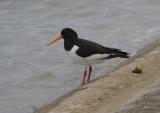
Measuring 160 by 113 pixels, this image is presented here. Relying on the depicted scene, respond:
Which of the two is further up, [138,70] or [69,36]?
[69,36]

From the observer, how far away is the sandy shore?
6.86 metres

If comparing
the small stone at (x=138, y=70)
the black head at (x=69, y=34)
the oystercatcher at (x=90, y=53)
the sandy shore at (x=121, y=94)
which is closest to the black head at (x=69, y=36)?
the black head at (x=69, y=34)

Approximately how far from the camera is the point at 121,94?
7934mm

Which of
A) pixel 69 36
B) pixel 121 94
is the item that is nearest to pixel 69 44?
pixel 69 36

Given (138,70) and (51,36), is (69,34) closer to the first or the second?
(138,70)

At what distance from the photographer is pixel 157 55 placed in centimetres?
971

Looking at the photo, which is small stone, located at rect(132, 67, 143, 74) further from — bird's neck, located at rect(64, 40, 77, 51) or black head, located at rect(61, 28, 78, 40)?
black head, located at rect(61, 28, 78, 40)

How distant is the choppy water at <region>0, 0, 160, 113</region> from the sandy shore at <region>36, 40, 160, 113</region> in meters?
1.81

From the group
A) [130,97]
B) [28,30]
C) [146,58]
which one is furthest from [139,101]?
[28,30]

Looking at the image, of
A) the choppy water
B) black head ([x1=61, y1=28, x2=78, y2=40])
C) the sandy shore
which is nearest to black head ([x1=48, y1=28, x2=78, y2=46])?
black head ([x1=61, y1=28, x2=78, y2=40])

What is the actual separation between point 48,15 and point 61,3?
1742 mm

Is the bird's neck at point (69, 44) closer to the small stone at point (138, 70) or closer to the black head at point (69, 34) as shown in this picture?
the black head at point (69, 34)

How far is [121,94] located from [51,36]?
7.43m

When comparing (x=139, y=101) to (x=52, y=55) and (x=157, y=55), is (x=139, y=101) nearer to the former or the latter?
(x=157, y=55)
